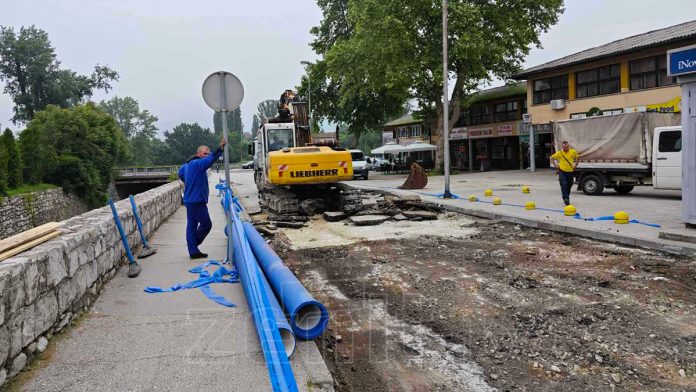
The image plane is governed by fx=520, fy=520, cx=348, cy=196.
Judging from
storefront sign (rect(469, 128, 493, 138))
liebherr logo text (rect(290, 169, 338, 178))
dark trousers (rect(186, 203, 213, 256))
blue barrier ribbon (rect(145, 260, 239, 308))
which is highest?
storefront sign (rect(469, 128, 493, 138))

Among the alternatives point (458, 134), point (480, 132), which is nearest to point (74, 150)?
point (458, 134)

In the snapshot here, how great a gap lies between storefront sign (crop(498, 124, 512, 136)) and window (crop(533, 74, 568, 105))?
6.52 m

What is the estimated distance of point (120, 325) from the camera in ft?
15.8

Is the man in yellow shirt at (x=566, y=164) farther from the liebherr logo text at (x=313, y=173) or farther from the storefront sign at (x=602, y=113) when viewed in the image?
the storefront sign at (x=602, y=113)

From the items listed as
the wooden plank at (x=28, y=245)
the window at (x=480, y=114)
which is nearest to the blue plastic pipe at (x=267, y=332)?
the wooden plank at (x=28, y=245)

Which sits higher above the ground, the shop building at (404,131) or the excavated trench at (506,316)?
the shop building at (404,131)

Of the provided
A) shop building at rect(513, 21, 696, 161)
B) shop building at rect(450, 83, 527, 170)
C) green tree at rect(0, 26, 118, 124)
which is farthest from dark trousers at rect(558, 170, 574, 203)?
green tree at rect(0, 26, 118, 124)

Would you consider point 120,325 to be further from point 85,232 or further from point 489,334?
point 489,334

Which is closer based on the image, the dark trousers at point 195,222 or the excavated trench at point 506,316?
the excavated trench at point 506,316

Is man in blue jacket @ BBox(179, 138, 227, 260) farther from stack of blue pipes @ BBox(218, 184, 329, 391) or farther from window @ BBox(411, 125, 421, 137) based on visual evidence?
window @ BBox(411, 125, 421, 137)

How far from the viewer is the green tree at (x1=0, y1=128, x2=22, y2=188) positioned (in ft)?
92.8

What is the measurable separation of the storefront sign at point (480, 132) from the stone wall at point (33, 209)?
3011 cm

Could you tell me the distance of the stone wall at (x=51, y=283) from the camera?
3.51 metres

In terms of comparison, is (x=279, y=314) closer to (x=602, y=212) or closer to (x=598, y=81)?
(x=602, y=212)
